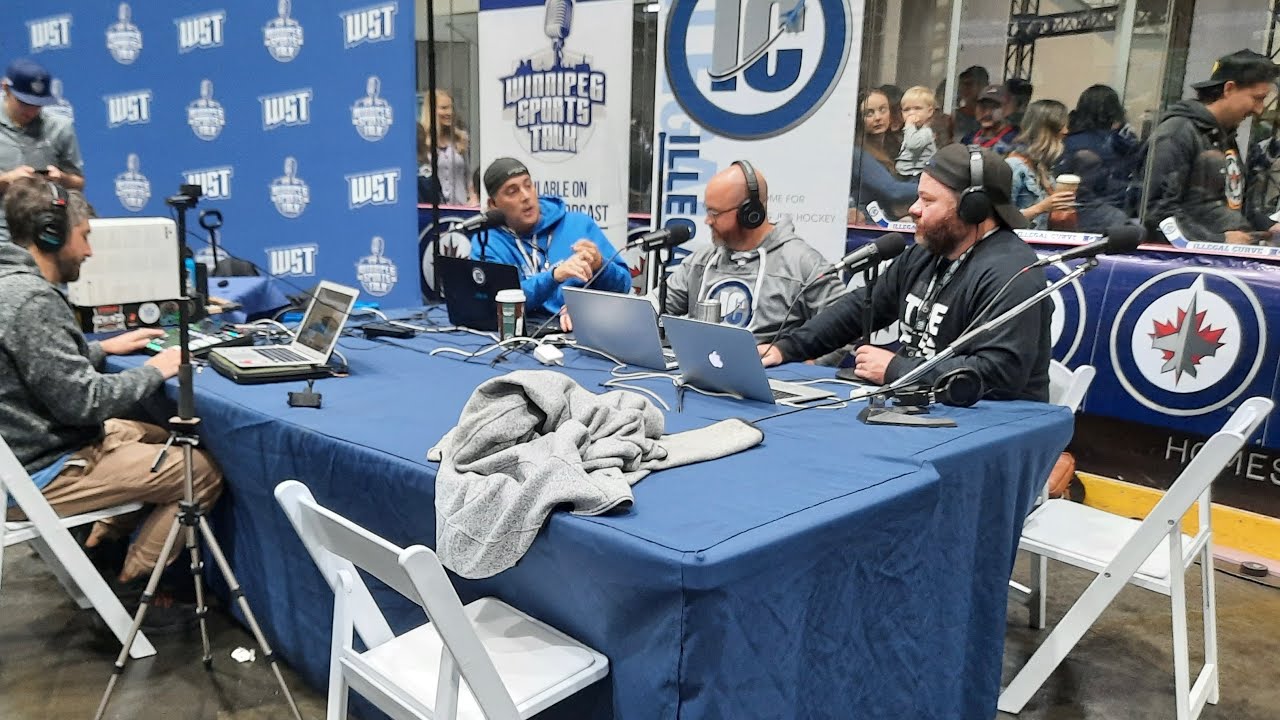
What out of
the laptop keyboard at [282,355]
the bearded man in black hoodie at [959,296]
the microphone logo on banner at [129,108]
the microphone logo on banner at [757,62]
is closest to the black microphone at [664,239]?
the bearded man in black hoodie at [959,296]

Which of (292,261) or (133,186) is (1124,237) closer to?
(292,261)

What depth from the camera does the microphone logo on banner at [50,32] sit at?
5.38 metres

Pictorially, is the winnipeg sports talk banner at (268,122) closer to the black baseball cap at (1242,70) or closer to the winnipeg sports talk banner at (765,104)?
the winnipeg sports talk banner at (765,104)

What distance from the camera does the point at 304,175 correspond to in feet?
15.6

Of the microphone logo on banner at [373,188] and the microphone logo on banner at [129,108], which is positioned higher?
the microphone logo on banner at [129,108]

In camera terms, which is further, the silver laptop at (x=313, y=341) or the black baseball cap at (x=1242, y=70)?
the black baseball cap at (x=1242, y=70)

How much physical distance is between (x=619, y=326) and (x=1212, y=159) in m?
2.50

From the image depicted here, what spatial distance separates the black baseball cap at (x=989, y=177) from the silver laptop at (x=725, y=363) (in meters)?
0.65

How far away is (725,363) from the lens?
1976 millimetres

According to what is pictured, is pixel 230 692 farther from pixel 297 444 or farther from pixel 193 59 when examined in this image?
pixel 193 59

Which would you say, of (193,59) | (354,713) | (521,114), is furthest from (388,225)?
(354,713)

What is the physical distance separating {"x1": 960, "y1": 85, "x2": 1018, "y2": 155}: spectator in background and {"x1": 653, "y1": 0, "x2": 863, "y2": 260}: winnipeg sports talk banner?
23.1 inches

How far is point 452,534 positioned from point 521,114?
3.71 meters

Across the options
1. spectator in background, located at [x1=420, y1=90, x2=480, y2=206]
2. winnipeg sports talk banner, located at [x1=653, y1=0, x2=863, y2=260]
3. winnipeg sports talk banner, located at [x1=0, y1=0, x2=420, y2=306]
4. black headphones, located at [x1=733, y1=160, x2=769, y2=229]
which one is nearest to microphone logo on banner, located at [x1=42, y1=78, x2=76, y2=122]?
winnipeg sports talk banner, located at [x1=0, y1=0, x2=420, y2=306]
